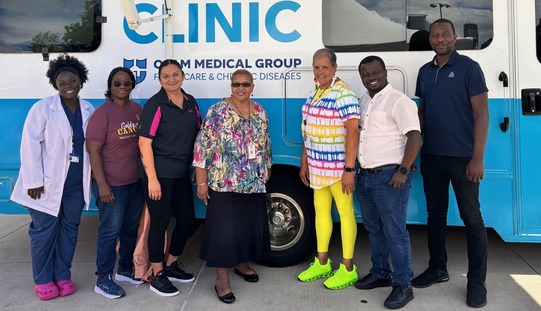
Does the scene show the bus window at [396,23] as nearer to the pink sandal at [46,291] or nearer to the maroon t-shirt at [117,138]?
the maroon t-shirt at [117,138]

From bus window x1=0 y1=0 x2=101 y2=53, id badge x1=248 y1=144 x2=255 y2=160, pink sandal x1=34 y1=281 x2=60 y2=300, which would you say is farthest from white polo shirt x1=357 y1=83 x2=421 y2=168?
pink sandal x1=34 y1=281 x2=60 y2=300

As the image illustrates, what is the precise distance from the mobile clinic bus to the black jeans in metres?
0.25

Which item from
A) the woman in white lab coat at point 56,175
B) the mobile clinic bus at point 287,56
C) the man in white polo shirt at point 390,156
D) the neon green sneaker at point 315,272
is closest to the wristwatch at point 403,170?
the man in white polo shirt at point 390,156

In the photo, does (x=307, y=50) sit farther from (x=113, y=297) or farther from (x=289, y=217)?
(x=113, y=297)

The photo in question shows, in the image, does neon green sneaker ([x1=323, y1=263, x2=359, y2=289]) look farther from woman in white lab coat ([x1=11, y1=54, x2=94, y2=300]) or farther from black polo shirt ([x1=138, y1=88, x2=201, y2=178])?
woman in white lab coat ([x1=11, y1=54, x2=94, y2=300])

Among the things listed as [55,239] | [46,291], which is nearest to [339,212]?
[55,239]

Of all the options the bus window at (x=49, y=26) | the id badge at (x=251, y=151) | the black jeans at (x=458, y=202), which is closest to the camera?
the black jeans at (x=458, y=202)

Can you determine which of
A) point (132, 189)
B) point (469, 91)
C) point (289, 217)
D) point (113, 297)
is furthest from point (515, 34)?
point (113, 297)

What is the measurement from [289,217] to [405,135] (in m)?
1.33

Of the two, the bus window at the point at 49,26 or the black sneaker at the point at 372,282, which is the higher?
the bus window at the point at 49,26

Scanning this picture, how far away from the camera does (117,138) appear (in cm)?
342

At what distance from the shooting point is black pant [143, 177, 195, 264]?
3.42 meters

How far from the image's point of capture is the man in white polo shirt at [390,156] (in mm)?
3107

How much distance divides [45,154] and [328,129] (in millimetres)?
2043
